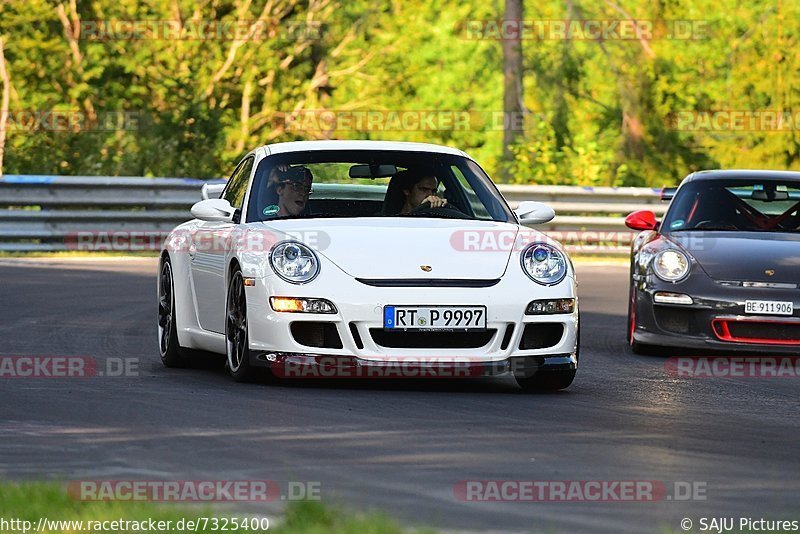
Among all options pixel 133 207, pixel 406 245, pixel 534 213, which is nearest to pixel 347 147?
pixel 534 213

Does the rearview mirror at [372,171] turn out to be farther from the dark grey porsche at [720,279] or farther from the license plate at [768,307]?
the license plate at [768,307]

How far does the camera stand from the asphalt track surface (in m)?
6.08

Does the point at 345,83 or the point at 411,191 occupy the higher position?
the point at 411,191

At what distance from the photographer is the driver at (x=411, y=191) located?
10609 mm

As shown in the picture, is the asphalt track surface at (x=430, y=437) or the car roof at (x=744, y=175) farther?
the car roof at (x=744, y=175)

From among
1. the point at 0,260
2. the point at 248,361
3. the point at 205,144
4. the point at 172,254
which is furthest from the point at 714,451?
the point at 205,144

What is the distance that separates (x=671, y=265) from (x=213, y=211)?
3623 mm

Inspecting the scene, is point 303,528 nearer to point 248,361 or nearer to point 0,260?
point 248,361

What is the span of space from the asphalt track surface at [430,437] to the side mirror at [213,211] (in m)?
0.91

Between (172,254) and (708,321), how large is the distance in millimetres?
3639

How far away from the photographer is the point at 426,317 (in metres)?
9.27

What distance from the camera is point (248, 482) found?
20.8ft

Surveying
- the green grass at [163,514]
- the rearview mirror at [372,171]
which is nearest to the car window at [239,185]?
the rearview mirror at [372,171]

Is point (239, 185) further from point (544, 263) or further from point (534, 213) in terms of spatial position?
point (544, 263)
